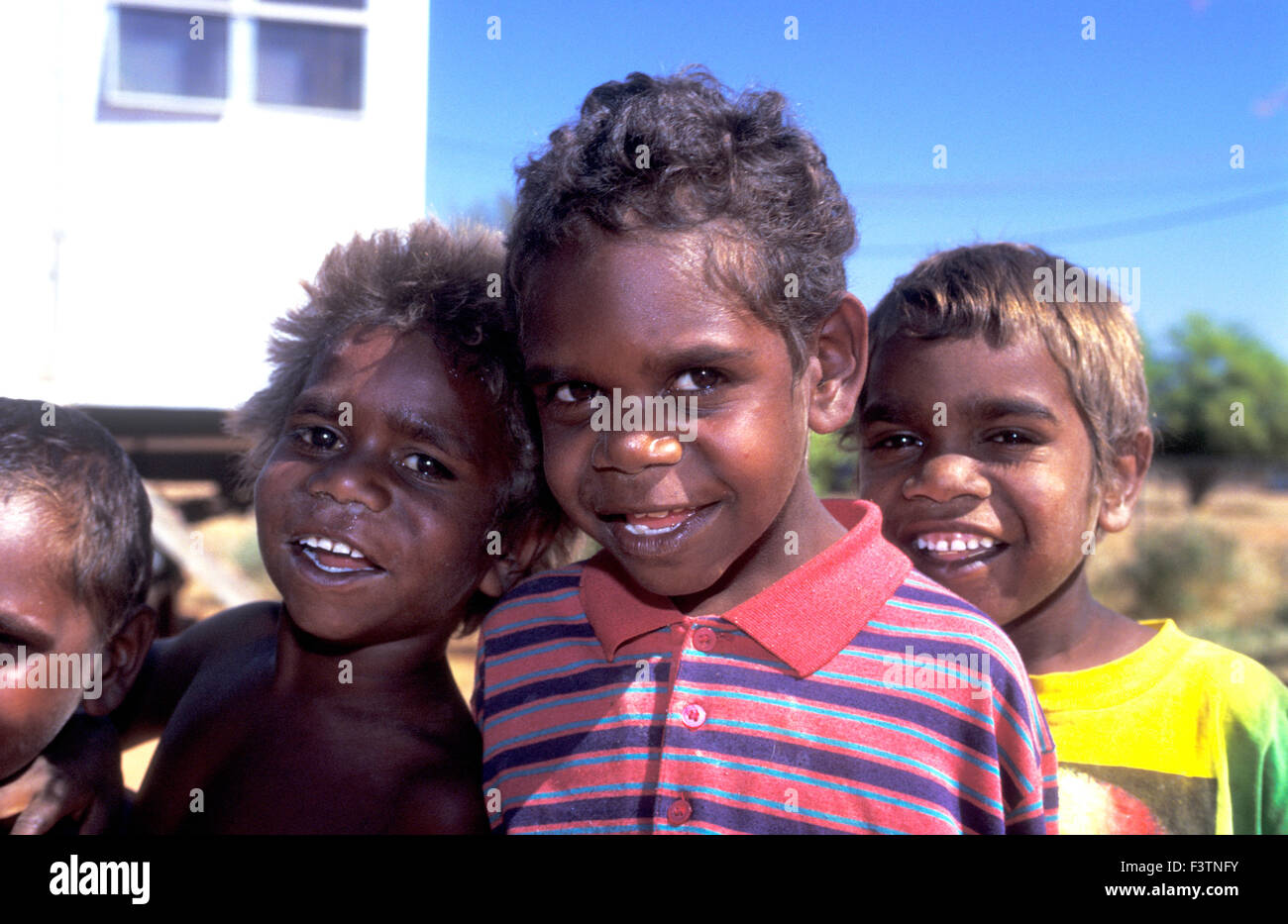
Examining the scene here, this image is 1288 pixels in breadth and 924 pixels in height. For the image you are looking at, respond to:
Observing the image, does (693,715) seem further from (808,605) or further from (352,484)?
(352,484)

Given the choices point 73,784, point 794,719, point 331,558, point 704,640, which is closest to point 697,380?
point 704,640

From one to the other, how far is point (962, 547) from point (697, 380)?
0.65 metres

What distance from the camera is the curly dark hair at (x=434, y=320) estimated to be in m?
1.70

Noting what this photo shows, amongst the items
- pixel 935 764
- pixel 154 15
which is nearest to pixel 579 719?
pixel 935 764

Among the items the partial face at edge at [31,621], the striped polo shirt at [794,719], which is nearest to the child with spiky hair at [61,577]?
the partial face at edge at [31,621]

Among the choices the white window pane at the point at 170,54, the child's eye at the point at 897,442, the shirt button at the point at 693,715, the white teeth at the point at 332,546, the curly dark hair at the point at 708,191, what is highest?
the white window pane at the point at 170,54

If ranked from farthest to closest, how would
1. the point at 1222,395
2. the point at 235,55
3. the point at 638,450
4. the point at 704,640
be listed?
the point at 1222,395 < the point at 235,55 < the point at 704,640 < the point at 638,450

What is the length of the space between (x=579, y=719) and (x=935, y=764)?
49cm

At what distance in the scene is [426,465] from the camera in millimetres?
1676

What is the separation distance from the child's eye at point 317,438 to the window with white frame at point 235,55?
3.29m

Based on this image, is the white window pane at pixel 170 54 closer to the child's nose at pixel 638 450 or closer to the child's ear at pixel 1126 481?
the child's nose at pixel 638 450

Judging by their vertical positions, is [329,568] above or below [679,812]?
above

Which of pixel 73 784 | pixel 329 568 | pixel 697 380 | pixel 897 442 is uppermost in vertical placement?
pixel 697 380
